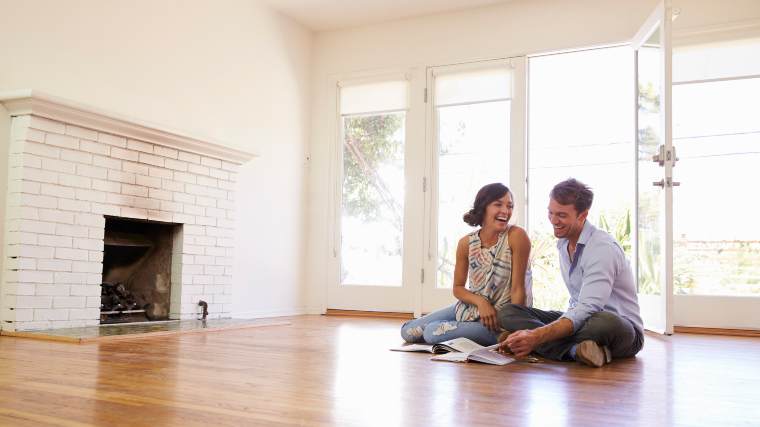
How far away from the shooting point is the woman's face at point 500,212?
329 cm

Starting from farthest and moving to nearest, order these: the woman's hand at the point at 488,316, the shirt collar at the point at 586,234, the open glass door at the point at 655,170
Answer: the open glass door at the point at 655,170 → the woman's hand at the point at 488,316 → the shirt collar at the point at 586,234

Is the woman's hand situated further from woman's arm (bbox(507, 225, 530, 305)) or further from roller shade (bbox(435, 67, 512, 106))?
roller shade (bbox(435, 67, 512, 106))

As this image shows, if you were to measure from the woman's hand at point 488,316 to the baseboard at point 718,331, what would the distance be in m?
2.39

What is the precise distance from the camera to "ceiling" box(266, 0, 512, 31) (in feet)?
19.4

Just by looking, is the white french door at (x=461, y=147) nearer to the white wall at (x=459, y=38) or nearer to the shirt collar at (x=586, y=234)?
the white wall at (x=459, y=38)

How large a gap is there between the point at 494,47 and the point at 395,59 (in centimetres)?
93

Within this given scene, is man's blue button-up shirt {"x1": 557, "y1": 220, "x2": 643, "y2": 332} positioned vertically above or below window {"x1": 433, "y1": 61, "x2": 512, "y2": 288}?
below

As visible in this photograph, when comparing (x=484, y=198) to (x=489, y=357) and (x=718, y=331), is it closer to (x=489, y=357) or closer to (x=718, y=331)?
(x=489, y=357)

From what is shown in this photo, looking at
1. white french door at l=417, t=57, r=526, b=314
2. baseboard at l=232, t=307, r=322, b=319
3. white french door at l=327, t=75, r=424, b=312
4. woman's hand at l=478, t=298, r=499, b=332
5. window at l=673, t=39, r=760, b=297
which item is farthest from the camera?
white french door at l=327, t=75, r=424, b=312

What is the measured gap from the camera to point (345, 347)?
11.4ft

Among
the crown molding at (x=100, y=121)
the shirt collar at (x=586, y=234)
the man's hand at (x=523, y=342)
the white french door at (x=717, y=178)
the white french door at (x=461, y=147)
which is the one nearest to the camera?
the man's hand at (x=523, y=342)

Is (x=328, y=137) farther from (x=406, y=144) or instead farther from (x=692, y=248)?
(x=692, y=248)

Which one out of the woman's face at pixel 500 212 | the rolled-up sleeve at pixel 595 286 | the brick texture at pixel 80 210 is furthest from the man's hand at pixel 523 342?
the brick texture at pixel 80 210

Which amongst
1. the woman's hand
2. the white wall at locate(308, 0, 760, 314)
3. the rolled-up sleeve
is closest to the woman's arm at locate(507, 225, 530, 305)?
the woman's hand
